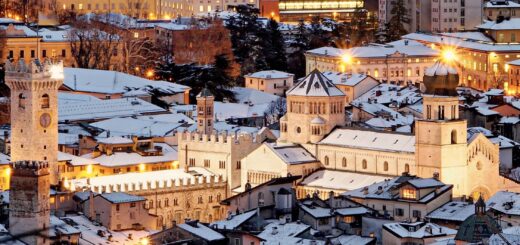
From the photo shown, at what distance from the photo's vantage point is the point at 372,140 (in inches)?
2677

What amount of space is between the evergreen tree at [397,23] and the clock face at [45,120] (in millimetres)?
68309

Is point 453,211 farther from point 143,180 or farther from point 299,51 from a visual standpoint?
point 299,51

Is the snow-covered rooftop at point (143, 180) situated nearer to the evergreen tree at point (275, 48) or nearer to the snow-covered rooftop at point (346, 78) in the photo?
the snow-covered rooftop at point (346, 78)

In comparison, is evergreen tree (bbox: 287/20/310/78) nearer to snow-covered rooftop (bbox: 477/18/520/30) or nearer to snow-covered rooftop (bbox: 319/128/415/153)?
snow-covered rooftop (bbox: 477/18/520/30)

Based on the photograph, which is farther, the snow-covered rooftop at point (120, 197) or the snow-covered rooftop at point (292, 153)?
the snow-covered rooftop at point (292, 153)

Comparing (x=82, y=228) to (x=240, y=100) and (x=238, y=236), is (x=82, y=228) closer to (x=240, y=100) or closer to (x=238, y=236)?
(x=238, y=236)

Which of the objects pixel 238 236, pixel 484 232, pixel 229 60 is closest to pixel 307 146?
pixel 238 236

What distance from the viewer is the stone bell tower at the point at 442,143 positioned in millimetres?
65812

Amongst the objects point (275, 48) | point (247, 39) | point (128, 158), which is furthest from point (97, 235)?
point (247, 39)

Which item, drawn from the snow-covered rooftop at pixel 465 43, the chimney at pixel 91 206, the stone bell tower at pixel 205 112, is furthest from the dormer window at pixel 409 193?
the snow-covered rooftop at pixel 465 43

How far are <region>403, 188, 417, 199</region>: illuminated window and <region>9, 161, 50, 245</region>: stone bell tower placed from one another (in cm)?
1229

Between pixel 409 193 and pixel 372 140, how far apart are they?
617 cm

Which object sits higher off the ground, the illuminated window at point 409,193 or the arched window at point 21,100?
the arched window at point 21,100

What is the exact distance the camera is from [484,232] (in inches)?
2080
